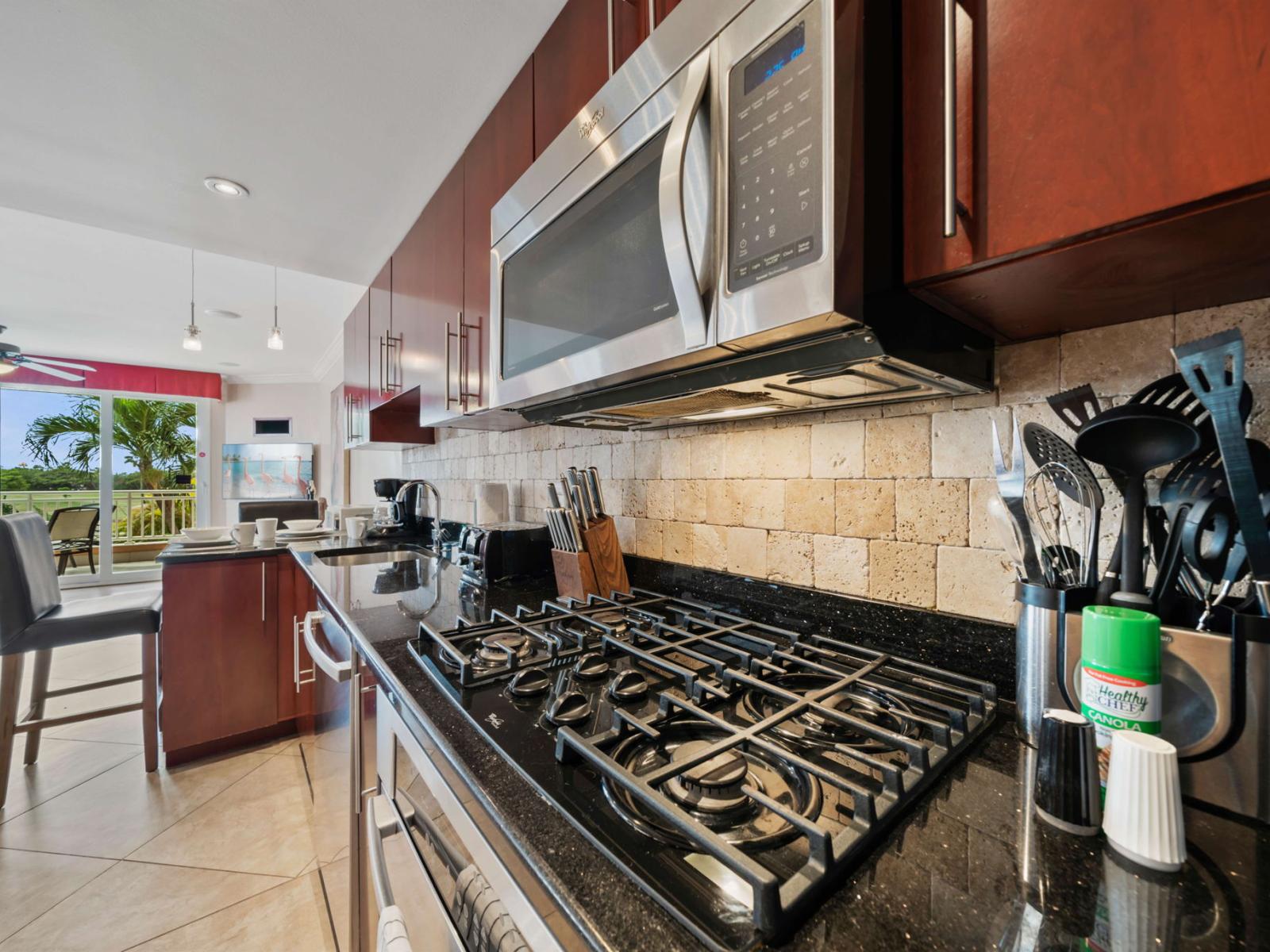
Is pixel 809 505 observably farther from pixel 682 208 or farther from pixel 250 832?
pixel 250 832

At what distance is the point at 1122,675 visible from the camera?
51 centimetres

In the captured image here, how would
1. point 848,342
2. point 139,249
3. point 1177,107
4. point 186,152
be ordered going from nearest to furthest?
point 1177,107, point 848,342, point 186,152, point 139,249

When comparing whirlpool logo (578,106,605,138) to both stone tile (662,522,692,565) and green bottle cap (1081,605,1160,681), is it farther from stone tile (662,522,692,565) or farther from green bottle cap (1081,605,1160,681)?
green bottle cap (1081,605,1160,681)

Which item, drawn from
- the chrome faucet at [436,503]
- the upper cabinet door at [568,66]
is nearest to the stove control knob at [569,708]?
the upper cabinet door at [568,66]

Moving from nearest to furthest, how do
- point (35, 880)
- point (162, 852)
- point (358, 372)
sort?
1. point (35, 880)
2. point (162, 852)
3. point (358, 372)

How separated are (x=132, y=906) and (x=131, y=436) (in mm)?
7138

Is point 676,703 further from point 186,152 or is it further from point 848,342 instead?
Result: point 186,152

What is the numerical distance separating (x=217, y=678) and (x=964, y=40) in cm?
326

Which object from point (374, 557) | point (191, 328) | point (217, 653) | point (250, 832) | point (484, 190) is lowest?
point (250, 832)

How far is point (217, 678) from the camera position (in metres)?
2.48

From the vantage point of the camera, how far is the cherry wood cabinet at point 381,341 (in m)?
2.49

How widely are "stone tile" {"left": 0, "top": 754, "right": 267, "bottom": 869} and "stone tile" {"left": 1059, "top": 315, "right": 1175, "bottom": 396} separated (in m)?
2.94

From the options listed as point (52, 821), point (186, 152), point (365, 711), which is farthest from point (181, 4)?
point (52, 821)

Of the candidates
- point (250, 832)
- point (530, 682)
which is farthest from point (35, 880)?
point (530, 682)
